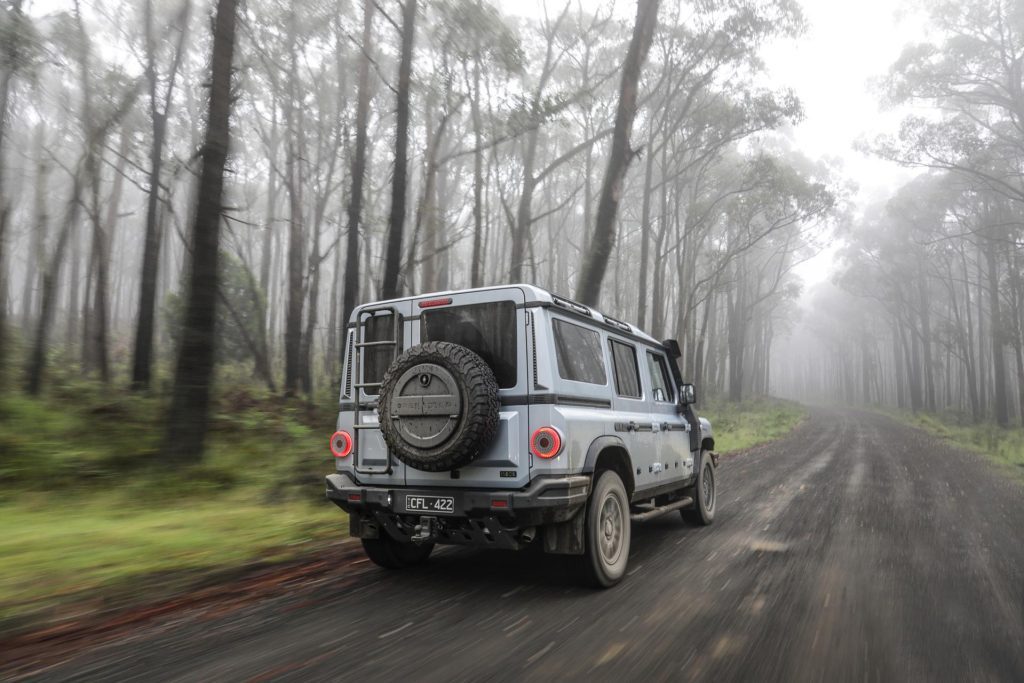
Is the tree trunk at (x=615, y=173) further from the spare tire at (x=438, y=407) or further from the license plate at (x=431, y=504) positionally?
the license plate at (x=431, y=504)

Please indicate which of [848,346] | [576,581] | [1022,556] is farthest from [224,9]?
[848,346]

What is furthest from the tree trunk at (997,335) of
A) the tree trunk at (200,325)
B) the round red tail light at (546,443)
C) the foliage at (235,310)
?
the tree trunk at (200,325)

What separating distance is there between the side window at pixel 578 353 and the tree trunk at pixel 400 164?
707 cm

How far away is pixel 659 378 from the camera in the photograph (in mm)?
6598

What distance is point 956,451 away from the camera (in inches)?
665

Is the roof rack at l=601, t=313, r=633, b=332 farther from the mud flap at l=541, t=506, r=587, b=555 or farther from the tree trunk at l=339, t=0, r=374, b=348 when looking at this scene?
the tree trunk at l=339, t=0, r=374, b=348

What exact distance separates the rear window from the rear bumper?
76cm

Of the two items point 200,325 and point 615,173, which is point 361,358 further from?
point 615,173

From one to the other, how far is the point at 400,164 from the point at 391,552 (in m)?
8.56

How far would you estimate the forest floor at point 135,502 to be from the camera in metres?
4.50

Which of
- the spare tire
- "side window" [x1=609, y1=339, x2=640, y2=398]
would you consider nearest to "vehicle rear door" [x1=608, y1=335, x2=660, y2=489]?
"side window" [x1=609, y1=339, x2=640, y2=398]

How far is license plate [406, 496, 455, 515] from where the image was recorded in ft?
14.1

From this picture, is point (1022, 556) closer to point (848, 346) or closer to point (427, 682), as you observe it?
point (427, 682)

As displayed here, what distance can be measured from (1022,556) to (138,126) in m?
22.5
